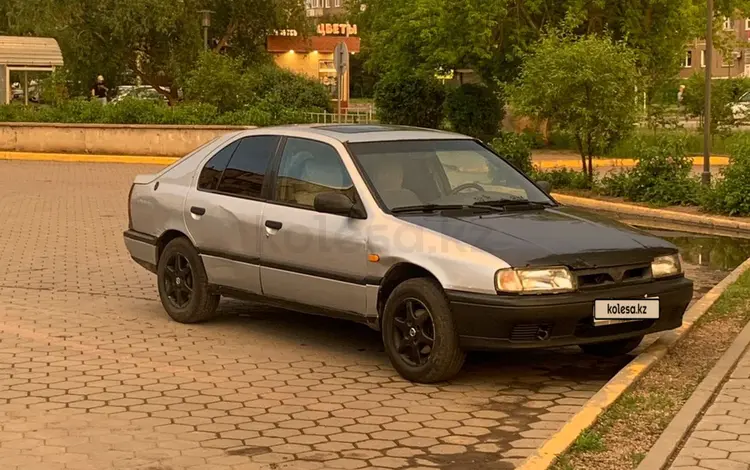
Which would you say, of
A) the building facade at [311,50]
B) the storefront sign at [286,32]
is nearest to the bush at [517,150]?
the storefront sign at [286,32]

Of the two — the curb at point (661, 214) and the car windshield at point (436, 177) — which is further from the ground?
the car windshield at point (436, 177)

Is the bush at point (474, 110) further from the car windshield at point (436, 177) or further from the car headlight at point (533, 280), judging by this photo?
the car headlight at point (533, 280)

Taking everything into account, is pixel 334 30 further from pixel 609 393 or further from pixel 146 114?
pixel 609 393

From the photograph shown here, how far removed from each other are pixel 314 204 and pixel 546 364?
1.86m

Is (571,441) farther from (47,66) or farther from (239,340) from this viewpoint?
(47,66)

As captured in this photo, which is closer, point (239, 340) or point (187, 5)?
point (239, 340)

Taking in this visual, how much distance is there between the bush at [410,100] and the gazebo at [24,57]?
1072 cm

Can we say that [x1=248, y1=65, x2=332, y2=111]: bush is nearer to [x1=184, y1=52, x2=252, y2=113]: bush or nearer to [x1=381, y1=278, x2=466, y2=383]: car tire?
[x1=184, y1=52, x2=252, y2=113]: bush

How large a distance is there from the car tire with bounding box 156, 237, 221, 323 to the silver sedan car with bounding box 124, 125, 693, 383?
0.05ft

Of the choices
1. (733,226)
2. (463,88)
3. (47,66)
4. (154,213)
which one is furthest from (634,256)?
(47,66)

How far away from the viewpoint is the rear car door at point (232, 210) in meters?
8.76

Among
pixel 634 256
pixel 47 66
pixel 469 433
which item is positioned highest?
pixel 47 66

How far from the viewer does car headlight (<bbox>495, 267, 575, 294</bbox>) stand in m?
7.13

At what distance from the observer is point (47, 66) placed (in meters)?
39.0
